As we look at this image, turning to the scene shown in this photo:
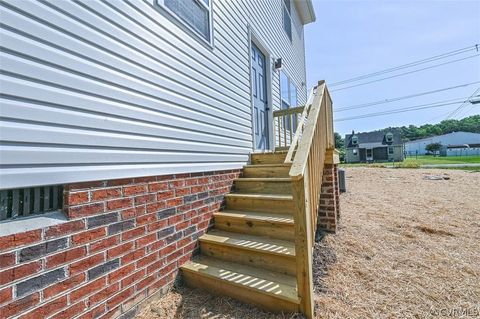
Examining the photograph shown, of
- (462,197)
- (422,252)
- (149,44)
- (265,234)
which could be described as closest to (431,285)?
(422,252)

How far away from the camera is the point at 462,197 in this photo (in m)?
6.88

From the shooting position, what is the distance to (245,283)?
2.31 m

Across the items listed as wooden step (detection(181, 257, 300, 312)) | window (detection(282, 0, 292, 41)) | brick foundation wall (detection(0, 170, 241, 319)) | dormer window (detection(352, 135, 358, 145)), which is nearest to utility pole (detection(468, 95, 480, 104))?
dormer window (detection(352, 135, 358, 145))

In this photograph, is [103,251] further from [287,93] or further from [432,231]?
[287,93]

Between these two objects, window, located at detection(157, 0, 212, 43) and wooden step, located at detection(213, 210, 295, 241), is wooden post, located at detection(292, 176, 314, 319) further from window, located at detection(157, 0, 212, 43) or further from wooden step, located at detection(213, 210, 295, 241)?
window, located at detection(157, 0, 212, 43)

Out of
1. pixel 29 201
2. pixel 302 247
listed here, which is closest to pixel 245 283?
pixel 302 247

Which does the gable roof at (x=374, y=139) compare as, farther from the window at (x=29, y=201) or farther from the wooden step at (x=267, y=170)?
the window at (x=29, y=201)

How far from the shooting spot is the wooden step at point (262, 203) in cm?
302

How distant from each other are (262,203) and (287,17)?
6666 mm

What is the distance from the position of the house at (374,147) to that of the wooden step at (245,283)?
126ft

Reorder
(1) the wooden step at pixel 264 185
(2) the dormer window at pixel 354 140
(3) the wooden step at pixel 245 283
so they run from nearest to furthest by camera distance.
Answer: (3) the wooden step at pixel 245 283
(1) the wooden step at pixel 264 185
(2) the dormer window at pixel 354 140

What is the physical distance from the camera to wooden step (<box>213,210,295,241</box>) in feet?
9.00

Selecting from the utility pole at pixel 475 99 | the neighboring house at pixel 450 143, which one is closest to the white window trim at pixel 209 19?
the utility pole at pixel 475 99

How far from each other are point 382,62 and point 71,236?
3549cm
